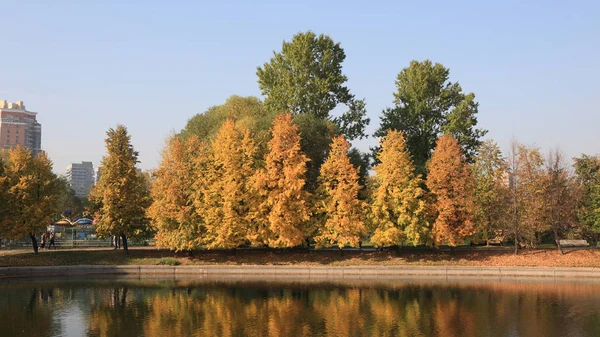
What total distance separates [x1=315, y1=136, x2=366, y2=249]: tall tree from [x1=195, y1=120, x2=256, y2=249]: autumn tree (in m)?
8.15

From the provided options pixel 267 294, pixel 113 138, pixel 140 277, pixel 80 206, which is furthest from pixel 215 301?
pixel 80 206

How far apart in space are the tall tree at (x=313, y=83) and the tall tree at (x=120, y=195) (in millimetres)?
21190

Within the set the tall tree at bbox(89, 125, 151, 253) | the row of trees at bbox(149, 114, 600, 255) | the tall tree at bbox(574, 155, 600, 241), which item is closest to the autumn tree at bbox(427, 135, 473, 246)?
the row of trees at bbox(149, 114, 600, 255)

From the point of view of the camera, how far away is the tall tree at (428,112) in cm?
7106

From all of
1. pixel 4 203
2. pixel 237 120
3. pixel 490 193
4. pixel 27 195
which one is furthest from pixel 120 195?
pixel 490 193

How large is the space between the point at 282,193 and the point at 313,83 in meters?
20.7

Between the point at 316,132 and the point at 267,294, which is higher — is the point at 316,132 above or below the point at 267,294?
above

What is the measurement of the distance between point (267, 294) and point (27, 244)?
4041cm

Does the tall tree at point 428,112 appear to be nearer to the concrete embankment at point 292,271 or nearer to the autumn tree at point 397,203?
the autumn tree at point 397,203

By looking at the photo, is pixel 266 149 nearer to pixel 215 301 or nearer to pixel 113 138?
pixel 113 138

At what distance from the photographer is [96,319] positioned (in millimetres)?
33531

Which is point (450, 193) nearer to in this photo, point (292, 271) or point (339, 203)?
point (339, 203)

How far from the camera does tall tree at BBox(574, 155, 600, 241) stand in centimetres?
6912

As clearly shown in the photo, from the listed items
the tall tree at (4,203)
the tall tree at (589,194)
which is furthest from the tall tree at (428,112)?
the tall tree at (4,203)
